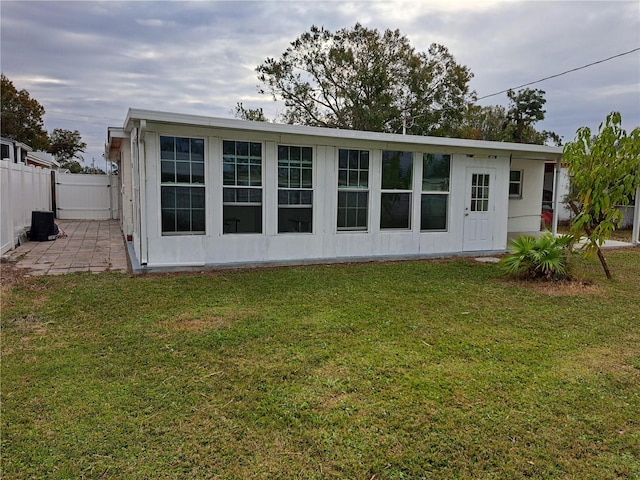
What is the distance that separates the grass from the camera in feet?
7.39

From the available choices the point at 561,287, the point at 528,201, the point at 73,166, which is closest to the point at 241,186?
the point at 561,287

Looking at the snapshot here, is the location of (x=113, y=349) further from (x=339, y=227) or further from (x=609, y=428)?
(x=339, y=227)

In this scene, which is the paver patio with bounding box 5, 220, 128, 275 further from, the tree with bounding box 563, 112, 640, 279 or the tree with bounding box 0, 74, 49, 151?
the tree with bounding box 0, 74, 49, 151

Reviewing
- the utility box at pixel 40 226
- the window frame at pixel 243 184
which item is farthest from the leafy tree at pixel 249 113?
the window frame at pixel 243 184

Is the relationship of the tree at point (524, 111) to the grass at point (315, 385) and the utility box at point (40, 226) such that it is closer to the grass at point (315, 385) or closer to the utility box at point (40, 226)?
the grass at point (315, 385)

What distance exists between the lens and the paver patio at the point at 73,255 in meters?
6.91

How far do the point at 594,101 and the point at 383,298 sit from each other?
14.8 metres

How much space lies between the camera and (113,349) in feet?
12.0

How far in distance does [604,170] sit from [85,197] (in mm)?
16809

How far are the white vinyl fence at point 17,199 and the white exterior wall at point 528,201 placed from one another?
435 inches

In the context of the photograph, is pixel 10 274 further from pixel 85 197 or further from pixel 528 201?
pixel 85 197

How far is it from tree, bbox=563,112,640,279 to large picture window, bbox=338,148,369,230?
3287 mm

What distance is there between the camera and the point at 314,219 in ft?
25.1

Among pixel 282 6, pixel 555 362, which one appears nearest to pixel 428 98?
pixel 282 6
